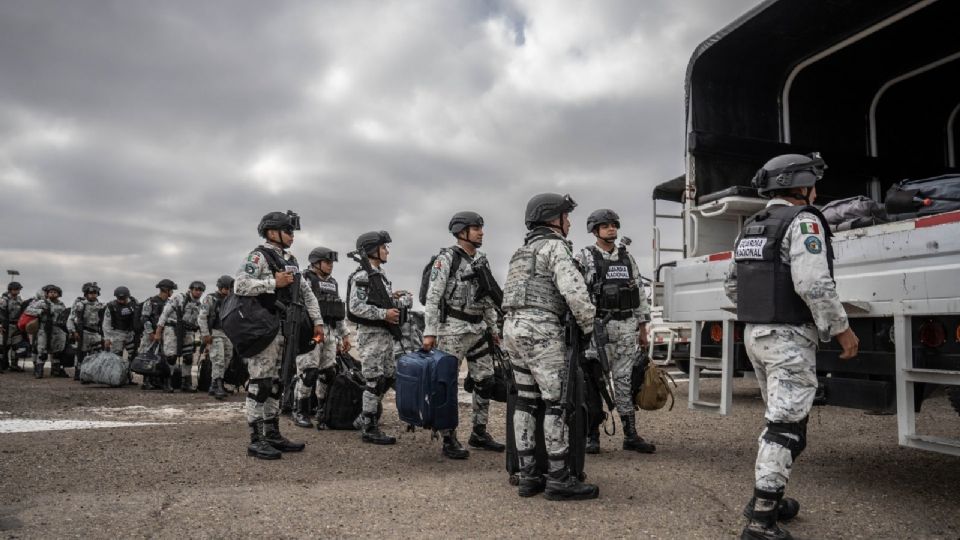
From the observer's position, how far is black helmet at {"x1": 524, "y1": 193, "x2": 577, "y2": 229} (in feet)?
13.7

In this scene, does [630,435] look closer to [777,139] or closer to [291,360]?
[291,360]

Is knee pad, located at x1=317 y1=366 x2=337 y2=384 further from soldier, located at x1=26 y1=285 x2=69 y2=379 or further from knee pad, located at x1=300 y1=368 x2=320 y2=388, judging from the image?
soldier, located at x1=26 y1=285 x2=69 y2=379

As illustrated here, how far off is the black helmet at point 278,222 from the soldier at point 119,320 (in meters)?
8.16

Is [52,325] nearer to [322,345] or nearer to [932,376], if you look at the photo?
[322,345]

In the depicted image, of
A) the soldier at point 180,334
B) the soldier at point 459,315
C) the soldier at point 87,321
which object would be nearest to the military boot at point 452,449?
the soldier at point 459,315

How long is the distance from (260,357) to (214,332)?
553 centimetres

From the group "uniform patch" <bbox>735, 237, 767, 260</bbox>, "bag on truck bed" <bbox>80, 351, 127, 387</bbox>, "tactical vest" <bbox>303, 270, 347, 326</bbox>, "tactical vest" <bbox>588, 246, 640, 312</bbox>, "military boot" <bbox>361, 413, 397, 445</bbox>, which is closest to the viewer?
"uniform patch" <bbox>735, 237, 767, 260</bbox>

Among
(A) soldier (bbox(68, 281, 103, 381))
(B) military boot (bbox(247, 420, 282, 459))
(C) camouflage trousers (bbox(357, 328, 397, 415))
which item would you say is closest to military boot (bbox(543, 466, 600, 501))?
(B) military boot (bbox(247, 420, 282, 459))

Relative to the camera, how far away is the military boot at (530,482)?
13.1ft

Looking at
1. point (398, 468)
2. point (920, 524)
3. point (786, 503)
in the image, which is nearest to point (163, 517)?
point (398, 468)

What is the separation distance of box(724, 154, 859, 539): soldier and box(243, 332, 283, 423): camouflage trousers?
339cm

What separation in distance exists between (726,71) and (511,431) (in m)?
3.92

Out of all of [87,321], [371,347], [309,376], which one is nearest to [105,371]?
[87,321]

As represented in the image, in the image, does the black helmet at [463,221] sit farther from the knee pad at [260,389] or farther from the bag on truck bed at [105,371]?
the bag on truck bed at [105,371]
